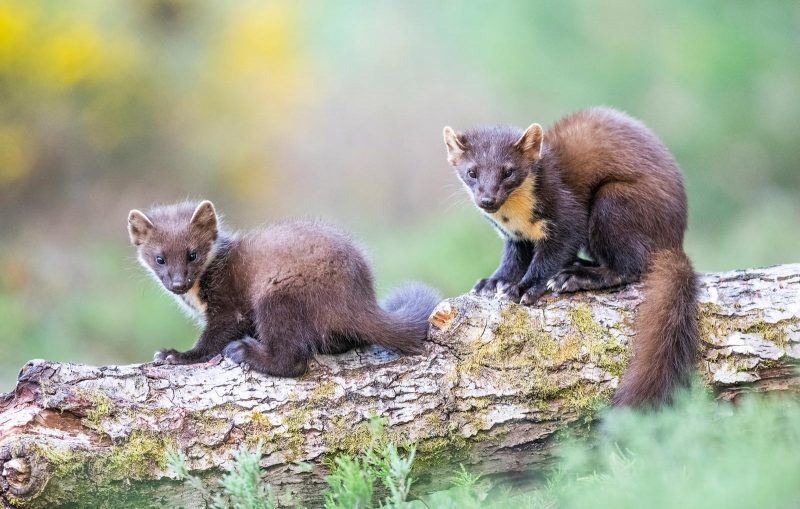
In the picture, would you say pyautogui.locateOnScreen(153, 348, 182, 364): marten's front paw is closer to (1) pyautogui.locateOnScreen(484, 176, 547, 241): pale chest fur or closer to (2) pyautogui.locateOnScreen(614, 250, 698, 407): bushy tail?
(1) pyautogui.locateOnScreen(484, 176, 547, 241): pale chest fur

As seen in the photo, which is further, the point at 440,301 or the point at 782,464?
the point at 440,301

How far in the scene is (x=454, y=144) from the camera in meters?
→ 6.76

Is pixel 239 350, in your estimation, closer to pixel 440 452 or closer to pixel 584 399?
pixel 440 452

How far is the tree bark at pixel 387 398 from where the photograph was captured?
15.3 feet

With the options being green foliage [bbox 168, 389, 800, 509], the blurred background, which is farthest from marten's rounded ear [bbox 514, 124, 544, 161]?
the blurred background

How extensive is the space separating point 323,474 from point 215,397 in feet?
2.31

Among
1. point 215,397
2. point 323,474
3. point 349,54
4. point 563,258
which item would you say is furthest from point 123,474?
point 349,54

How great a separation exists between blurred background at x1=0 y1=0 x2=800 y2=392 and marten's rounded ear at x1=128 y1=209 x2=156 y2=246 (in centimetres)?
607

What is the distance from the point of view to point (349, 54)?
1739cm

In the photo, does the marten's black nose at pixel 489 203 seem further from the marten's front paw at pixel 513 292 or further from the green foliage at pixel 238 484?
the green foliage at pixel 238 484

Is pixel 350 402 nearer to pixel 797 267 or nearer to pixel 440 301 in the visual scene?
pixel 440 301

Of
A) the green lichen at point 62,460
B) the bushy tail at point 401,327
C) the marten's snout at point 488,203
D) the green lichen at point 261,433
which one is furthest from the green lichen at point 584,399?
the green lichen at point 62,460

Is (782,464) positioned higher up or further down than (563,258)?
Result: further down

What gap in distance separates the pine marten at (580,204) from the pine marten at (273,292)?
83 cm
